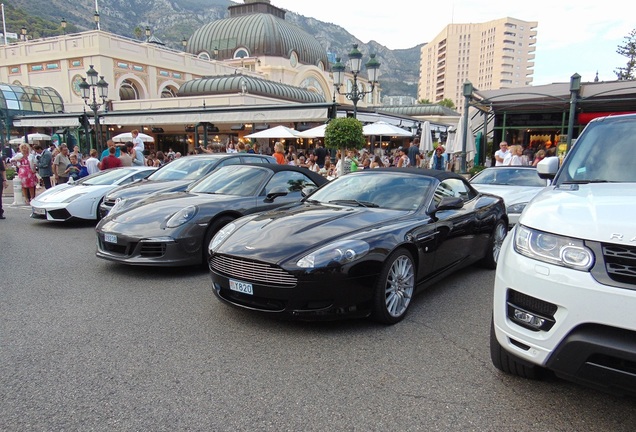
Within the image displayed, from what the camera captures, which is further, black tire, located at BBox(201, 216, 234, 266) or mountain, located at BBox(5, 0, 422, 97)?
mountain, located at BBox(5, 0, 422, 97)

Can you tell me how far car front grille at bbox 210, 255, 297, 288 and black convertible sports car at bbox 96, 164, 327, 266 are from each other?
4.98 feet

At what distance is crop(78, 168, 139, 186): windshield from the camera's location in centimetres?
940

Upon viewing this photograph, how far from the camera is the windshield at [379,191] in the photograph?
4621 mm

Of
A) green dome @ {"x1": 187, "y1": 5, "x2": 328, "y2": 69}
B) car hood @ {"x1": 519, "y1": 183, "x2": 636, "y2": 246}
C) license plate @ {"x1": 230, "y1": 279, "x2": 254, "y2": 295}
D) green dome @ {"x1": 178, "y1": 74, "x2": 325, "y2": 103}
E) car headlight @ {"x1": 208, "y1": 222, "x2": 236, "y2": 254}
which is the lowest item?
license plate @ {"x1": 230, "y1": 279, "x2": 254, "y2": 295}

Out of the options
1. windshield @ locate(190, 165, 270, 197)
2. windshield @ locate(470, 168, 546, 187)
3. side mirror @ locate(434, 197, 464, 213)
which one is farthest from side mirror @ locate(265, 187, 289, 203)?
windshield @ locate(470, 168, 546, 187)

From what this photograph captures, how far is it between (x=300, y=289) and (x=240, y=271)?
606mm

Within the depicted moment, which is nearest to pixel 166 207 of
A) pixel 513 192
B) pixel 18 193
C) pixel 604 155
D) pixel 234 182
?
pixel 234 182

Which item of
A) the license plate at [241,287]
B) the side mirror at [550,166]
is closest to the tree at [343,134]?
the side mirror at [550,166]

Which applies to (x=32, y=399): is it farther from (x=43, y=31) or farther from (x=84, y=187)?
(x=43, y=31)

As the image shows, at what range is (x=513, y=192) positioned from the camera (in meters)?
7.61

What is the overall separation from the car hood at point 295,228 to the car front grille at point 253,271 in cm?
6

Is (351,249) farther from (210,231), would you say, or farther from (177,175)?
(177,175)

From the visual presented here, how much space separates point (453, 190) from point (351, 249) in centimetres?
224

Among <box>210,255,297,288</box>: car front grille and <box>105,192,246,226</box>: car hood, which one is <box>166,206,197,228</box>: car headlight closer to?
<box>105,192,246,226</box>: car hood
